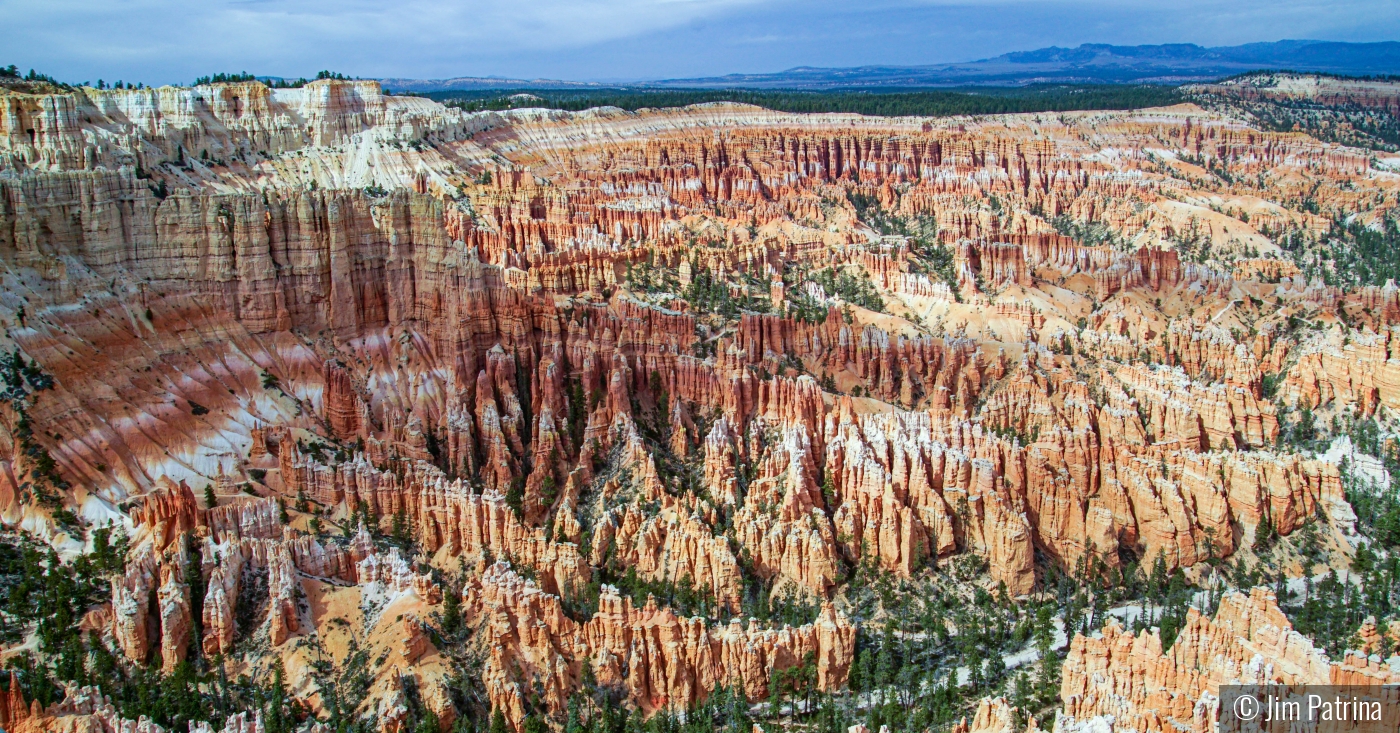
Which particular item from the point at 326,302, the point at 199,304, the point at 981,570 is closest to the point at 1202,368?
the point at 981,570

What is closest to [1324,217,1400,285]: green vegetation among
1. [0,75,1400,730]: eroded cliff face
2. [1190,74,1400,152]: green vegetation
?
[0,75,1400,730]: eroded cliff face

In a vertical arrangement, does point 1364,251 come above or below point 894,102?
below

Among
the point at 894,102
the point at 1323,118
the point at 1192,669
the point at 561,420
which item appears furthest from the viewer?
the point at 894,102

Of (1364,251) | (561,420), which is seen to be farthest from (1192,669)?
(1364,251)
